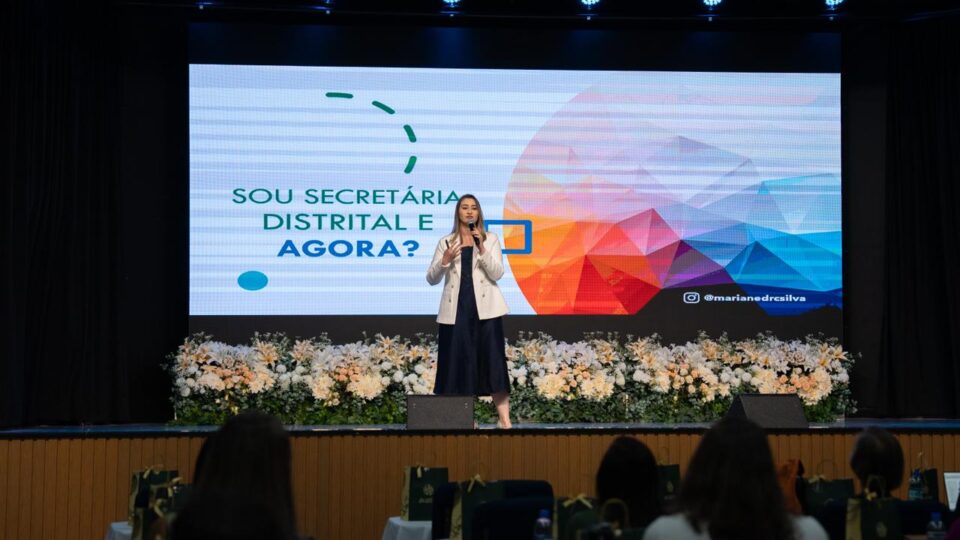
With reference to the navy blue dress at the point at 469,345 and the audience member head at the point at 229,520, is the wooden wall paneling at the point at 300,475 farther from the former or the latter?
the audience member head at the point at 229,520

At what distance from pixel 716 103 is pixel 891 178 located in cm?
151

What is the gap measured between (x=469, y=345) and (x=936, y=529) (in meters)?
3.89

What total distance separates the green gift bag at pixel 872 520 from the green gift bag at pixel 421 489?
202cm

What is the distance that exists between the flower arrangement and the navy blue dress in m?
0.82

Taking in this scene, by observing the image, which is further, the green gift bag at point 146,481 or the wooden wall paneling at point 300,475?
the wooden wall paneling at point 300,475

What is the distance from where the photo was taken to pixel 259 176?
30.4 feet

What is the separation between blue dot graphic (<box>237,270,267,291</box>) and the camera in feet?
30.3

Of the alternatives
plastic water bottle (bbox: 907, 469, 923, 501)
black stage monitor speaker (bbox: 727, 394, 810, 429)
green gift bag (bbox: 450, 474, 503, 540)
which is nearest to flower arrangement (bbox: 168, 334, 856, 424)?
black stage monitor speaker (bbox: 727, 394, 810, 429)

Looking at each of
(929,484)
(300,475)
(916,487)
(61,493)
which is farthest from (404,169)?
(929,484)

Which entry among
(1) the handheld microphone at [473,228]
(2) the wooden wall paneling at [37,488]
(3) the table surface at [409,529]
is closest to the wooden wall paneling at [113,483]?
(2) the wooden wall paneling at [37,488]

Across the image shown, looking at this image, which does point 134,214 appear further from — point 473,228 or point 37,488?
point 37,488

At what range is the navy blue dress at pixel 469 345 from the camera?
7.41 meters

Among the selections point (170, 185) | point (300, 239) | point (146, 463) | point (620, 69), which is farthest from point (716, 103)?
point (146, 463)

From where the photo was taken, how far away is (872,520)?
3752 millimetres
